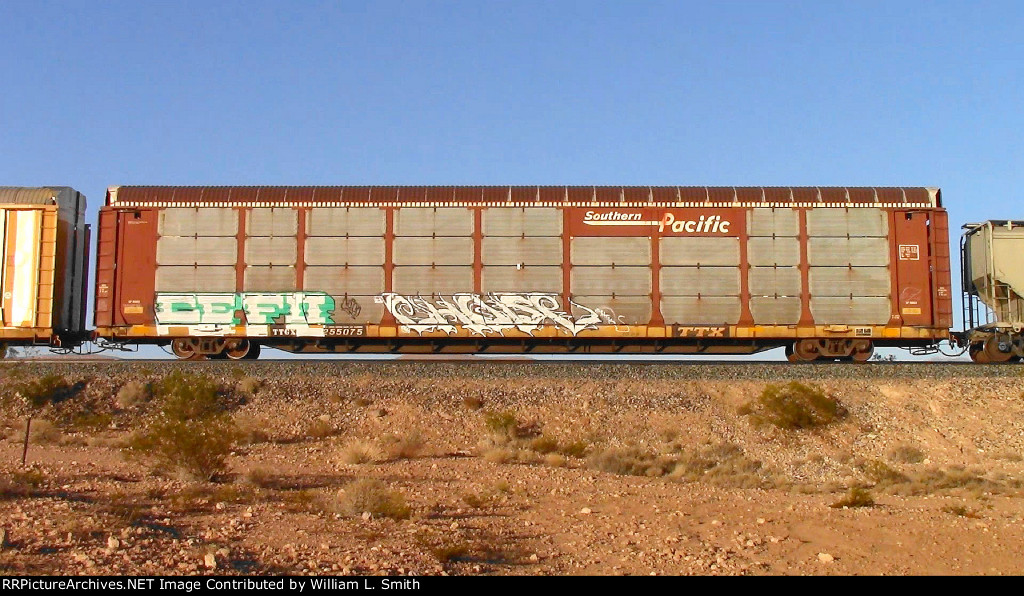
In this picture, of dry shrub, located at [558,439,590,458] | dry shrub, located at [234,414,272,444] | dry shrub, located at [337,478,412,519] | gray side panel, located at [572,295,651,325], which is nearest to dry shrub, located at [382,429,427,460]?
dry shrub, located at [234,414,272,444]

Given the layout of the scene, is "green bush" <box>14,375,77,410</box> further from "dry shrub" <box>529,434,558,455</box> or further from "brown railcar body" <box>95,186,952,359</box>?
"dry shrub" <box>529,434,558,455</box>

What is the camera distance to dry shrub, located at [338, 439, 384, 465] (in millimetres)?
14375

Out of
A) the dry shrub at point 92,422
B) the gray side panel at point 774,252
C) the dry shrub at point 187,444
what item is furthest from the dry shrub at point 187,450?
the gray side panel at point 774,252

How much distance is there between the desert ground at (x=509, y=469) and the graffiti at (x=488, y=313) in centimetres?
149

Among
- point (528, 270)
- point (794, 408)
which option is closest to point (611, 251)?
point (528, 270)

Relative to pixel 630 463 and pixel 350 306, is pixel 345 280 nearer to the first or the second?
pixel 350 306

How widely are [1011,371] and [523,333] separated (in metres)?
12.0

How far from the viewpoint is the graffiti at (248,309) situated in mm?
20375

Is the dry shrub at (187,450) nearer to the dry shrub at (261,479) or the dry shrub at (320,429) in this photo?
the dry shrub at (261,479)

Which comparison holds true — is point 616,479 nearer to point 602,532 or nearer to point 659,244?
point 602,532

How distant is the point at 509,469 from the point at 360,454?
2.84 metres

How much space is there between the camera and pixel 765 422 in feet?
55.9
